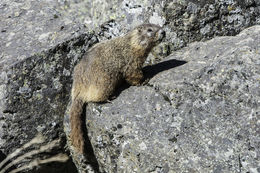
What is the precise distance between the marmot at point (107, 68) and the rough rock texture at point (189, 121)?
0.67ft

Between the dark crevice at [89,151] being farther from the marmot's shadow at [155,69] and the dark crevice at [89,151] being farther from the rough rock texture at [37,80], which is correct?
the rough rock texture at [37,80]

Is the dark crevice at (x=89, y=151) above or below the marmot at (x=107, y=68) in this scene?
below

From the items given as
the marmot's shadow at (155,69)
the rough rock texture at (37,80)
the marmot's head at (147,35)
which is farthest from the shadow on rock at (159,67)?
the rough rock texture at (37,80)

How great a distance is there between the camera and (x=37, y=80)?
21.5 feet

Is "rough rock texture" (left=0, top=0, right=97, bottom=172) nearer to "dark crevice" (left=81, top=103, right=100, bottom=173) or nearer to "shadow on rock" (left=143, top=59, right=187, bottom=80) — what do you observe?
"dark crevice" (left=81, top=103, right=100, bottom=173)

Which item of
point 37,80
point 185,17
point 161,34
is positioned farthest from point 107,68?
point 185,17

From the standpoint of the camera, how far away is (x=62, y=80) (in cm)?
672

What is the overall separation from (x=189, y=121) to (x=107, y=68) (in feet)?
6.46

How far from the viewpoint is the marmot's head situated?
657 centimetres

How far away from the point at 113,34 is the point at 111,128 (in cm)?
258

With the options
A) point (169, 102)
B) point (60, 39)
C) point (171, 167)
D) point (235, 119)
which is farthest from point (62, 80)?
point (235, 119)

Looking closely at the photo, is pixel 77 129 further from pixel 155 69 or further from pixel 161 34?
pixel 161 34

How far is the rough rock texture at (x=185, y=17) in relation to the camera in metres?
6.91

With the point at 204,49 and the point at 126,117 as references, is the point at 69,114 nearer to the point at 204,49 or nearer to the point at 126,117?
the point at 126,117
